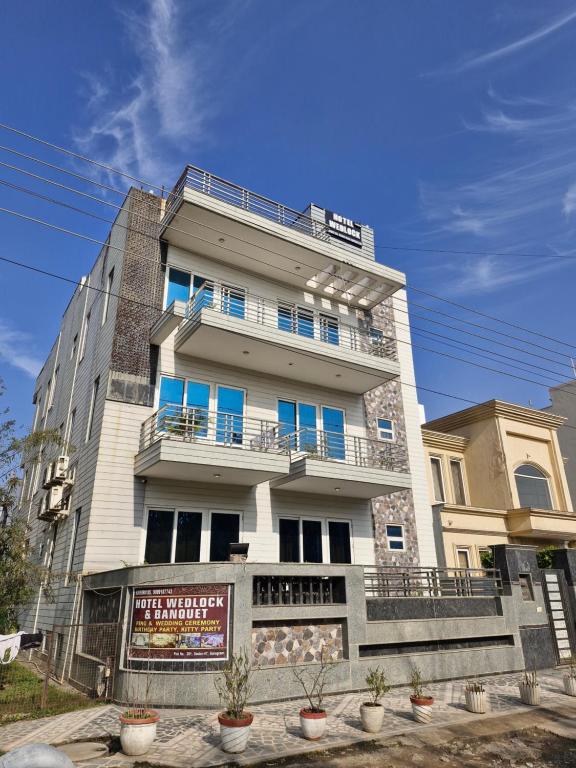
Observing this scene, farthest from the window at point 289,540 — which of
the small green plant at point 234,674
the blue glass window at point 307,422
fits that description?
the small green plant at point 234,674

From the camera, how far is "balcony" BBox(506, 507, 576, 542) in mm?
20266

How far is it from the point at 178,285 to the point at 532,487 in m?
17.3

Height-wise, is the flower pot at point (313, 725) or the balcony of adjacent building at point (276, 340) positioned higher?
the balcony of adjacent building at point (276, 340)

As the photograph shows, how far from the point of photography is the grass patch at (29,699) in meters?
9.62

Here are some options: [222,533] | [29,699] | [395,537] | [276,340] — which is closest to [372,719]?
[29,699]

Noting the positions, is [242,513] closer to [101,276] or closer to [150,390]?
[150,390]

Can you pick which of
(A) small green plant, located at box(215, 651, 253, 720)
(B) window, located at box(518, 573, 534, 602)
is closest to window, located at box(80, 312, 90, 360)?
(A) small green plant, located at box(215, 651, 253, 720)

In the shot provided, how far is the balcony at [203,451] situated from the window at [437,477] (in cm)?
821

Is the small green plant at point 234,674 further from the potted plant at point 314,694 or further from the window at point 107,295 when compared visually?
the window at point 107,295

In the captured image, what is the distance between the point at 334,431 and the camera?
59.4ft

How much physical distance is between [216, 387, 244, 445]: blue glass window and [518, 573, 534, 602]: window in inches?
366

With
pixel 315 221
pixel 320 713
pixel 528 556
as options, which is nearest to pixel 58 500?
pixel 320 713

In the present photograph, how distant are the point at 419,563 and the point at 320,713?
34.9 ft

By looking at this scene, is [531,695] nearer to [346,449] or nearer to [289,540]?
[289,540]
